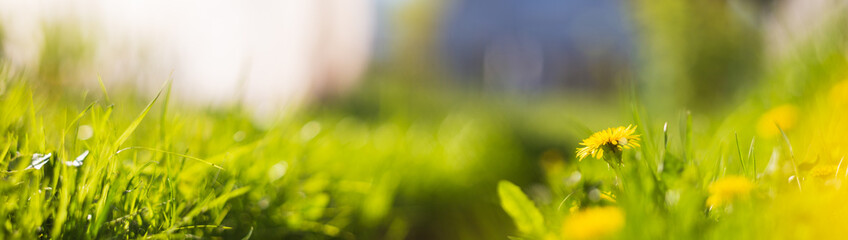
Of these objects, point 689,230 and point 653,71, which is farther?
point 653,71

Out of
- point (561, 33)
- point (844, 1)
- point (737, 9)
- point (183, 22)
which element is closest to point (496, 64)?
point (561, 33)

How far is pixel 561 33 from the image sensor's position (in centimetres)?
826

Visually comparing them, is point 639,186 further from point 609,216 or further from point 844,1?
point 844,1

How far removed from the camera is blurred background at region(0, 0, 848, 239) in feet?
3.57

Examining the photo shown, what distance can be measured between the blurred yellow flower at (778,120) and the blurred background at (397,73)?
141 millimetres

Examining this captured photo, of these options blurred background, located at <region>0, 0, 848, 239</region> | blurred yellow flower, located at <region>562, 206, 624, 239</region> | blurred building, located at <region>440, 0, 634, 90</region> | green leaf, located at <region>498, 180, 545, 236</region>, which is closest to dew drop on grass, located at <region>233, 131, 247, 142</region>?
blurred background, located at <region>0, 0, 848, 239</region>

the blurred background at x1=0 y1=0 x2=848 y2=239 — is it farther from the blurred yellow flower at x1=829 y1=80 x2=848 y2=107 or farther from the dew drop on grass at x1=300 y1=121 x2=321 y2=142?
the blurred yellow flower at x1=829 y1=80 x2=848 y2=107

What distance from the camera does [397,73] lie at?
3.92 meters

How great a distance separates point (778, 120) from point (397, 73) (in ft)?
10.4

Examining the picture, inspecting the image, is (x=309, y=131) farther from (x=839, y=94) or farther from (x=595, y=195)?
(x=839, y=94)

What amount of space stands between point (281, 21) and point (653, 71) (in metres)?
2.31

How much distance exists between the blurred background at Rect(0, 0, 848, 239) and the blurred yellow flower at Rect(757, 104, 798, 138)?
0.46 ft

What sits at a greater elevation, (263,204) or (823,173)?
(823,173)

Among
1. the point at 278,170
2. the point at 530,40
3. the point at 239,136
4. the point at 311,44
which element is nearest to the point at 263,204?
the point at 278,170
